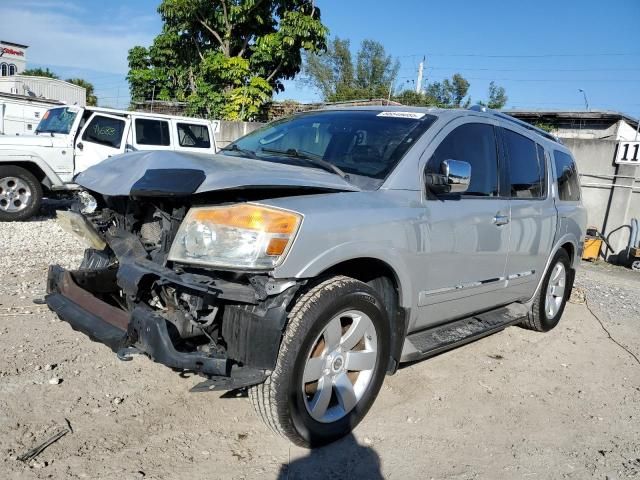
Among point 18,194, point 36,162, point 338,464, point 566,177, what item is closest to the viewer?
point 338,464

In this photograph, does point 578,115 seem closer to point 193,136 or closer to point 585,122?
point 585,122

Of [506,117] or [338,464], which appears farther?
[506,117]

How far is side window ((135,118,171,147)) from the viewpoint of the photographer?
35.0ft

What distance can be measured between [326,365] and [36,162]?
8.03 m

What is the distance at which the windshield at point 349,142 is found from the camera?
131 inches

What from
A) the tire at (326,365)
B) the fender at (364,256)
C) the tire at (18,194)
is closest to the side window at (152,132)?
the tire at (18,194)

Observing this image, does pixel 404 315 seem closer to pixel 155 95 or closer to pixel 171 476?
pixel 171 476

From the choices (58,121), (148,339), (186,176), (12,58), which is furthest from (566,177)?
(12,58)

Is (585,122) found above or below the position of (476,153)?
above

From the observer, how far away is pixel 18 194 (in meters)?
8.88

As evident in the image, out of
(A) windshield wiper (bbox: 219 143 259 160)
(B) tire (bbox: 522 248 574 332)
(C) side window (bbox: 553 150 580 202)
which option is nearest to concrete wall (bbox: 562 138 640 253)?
(C) side window (bbox: 553 150 580 202)

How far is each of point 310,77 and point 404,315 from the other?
148 feet

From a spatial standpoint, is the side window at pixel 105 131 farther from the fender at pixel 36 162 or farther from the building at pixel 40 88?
the building at pixel 40 88

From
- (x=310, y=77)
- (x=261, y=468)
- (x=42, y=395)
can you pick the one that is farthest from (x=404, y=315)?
(x=310, y=77)
